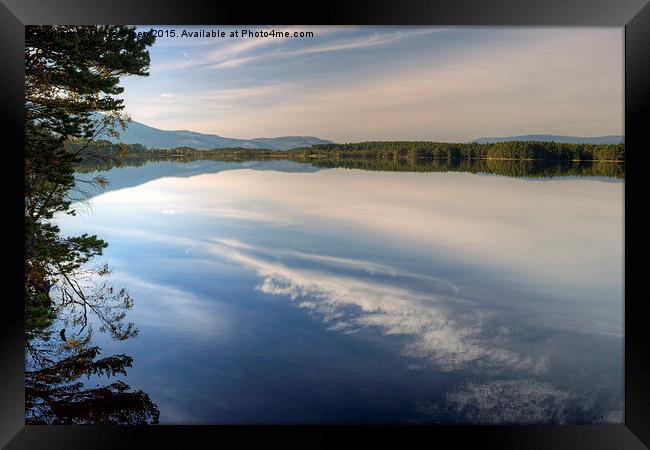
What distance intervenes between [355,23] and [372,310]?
22.5ft

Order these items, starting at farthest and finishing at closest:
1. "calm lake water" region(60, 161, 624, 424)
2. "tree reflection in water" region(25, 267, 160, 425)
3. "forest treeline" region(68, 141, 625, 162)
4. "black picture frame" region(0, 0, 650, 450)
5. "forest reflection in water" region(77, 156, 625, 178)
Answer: "forest treeline" region(68, 141, 625, 162) < "forest reflection in water" region(77, 156, 625, 178) < "calm lake water" region(60, 161, 624, 424) < "tree reflection in water" region(25, 267, 160, 425) < "black picture frame" region(0, 0, 650, 450)

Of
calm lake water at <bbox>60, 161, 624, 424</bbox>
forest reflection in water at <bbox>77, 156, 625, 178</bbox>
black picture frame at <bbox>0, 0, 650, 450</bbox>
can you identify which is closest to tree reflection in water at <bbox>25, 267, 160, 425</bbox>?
calm lake water at <bbox>60, 161, 624, 424</bbox>

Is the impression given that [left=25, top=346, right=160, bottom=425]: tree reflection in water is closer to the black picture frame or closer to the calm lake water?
the calm lake water

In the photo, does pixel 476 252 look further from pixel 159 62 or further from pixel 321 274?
pixel 159 62

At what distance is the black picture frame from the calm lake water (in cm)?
229

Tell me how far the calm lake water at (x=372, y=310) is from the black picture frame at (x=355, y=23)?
2289 millimetres

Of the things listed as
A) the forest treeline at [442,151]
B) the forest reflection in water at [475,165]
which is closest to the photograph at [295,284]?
the forest reflection in water at [475,165]

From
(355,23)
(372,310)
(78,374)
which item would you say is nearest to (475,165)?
(372,310)

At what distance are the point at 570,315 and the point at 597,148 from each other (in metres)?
40.3

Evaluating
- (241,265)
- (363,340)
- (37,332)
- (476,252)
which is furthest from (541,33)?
(37,332)

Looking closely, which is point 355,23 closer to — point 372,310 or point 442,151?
point 372,310

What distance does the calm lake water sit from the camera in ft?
21.2

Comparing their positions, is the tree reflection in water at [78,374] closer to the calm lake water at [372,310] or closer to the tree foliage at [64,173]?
the tree foliage at [64,173]

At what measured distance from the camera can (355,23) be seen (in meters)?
3.54
